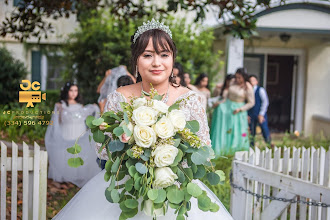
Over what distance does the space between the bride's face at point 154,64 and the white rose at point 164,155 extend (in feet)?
2.19

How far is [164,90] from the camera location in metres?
2.83

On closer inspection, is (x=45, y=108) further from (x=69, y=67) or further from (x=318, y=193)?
(x=318, y=193)

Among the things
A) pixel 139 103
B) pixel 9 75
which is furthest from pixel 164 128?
pixel 9 75

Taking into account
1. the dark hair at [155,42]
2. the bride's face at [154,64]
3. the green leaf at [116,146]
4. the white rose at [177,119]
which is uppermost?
the dark hair at [155,42]

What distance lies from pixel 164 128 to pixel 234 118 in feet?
21.6

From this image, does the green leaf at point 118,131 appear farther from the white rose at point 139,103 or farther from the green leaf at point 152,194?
the green leaf at point 152,194

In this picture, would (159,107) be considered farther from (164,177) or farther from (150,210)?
(150,210)

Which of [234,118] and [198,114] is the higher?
[198,114]

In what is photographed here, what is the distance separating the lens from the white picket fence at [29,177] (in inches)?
149

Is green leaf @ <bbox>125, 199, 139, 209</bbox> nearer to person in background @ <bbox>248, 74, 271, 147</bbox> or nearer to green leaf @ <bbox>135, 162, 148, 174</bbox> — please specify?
green leaf @ <bbox>135, 162, 148, 174</bbox>

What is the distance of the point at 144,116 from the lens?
2.16 meters

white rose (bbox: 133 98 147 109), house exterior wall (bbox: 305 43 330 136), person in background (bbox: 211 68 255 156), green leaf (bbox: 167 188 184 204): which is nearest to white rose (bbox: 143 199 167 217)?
green leaf (bbox: 167 188 184 204)

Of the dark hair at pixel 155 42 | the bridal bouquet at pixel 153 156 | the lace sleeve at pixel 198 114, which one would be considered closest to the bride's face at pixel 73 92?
the dark hair at pixel 155 42

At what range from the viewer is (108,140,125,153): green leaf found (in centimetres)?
222
